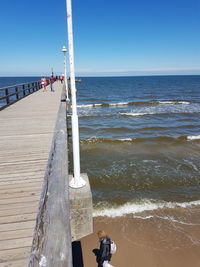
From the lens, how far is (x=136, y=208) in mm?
6609

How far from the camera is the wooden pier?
2.19 metres

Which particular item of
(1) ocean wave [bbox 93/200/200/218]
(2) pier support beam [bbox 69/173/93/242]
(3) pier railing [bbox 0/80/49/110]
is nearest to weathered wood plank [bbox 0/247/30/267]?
(2) pier support beam [bbox 69/173/93/242]

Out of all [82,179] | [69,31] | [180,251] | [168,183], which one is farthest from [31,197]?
[168,183]

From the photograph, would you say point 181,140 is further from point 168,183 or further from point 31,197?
point 31,197

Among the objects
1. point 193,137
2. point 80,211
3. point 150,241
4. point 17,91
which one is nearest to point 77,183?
point 80,211

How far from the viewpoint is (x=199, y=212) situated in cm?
642

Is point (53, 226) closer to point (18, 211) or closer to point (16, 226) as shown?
point (16, 226)

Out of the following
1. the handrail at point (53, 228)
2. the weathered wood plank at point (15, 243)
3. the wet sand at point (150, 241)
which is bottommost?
the wet sand at point (150, 241)

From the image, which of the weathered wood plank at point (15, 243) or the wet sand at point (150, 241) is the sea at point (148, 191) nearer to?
the wet sand at point (150, 241)

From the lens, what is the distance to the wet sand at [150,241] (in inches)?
189

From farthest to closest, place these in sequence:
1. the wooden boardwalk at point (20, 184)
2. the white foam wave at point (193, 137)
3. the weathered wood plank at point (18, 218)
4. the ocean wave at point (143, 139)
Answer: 1. the white foam wave at point (193, 137)
2. the ocean wave at point (143, 139)
3. the weathered wood plank at point (18, 218)
4. the wooden boardwalk at point (20, 184)

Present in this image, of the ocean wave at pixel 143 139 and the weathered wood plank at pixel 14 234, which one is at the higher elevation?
the weathered wood plank at pixel 14 234

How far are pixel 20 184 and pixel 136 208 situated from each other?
4358mm

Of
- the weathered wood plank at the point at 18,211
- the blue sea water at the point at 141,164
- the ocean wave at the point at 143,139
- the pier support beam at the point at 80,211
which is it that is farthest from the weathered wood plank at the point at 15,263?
the ocean wave at the point at 143,139
